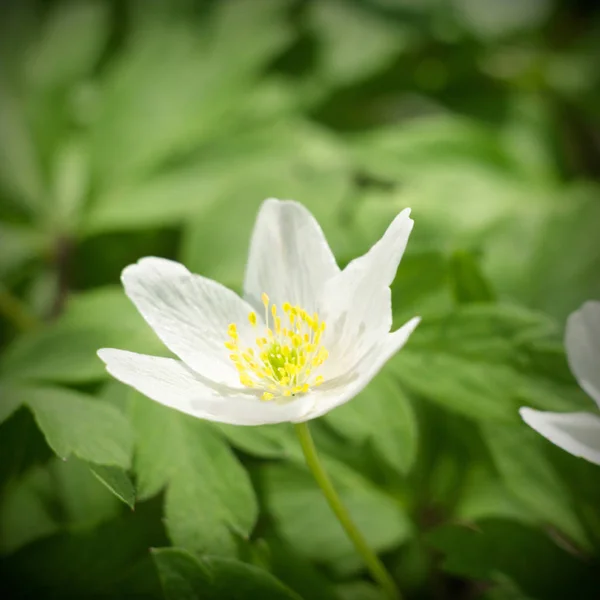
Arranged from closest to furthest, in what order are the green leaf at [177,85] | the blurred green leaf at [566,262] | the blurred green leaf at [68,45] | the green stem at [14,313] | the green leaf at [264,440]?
the green leaf at [264,440] < the blurred green leaf at [566,262] < the green stem at [14,313] < the green leaf at [177,85] < the blurred green leaf at [68,45]

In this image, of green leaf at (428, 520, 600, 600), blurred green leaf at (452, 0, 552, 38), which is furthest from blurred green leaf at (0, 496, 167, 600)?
blurred green leaf at (452, 0, 552, 38)

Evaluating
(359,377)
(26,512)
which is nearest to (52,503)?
(26,512)

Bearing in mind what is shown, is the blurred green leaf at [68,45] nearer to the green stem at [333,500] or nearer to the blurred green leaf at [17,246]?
the blurred green leaf at [17,246]

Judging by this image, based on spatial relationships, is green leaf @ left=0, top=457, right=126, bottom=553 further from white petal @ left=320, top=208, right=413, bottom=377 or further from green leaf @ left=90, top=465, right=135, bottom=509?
white petal @ left=320, top=208, right=413, bottom=377

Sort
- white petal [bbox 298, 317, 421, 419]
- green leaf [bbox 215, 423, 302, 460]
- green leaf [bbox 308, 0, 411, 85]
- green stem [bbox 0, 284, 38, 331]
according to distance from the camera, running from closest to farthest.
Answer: white petal [bbox 298, 317, 421, 419] < green leaf [bbox 215, 423, 302, 460] < green stem [bbox 0, 284, 38, 331] < green leaf [bbox 308, 0, 411, 85]

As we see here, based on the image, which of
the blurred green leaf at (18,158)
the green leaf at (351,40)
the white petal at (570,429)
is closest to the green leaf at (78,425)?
the white petal at (570,429)

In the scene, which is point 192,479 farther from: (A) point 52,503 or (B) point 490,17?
(B) point 490,17
